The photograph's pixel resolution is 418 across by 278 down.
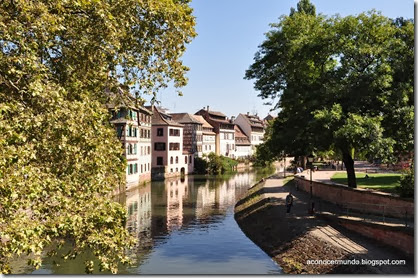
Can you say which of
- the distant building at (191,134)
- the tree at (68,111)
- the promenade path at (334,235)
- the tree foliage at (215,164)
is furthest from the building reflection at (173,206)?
the distant building at (191,134)

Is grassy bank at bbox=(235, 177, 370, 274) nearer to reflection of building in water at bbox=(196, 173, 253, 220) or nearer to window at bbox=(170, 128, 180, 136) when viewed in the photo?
reflection of building in water at bbox=(196, 173, 253, 220)

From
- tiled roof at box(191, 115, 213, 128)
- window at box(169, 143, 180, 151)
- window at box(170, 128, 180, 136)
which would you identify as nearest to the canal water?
window at box(169, 143, 180, 151)

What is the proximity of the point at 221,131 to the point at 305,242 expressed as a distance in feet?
255

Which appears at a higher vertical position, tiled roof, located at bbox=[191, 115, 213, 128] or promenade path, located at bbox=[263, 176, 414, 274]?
tiled roof, located at bbox=[191, 115, 213, 128]

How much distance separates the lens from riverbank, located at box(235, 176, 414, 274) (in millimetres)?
18344

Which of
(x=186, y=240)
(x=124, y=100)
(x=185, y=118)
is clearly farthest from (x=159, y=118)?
(x=124, y=100)

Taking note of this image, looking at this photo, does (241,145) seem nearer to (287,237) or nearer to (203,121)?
(203,121)

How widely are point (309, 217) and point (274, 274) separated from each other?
24.8ft

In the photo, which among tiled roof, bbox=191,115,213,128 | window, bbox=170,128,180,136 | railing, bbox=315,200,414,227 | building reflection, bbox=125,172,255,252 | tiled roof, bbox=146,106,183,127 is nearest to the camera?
railing, bbox=315,200,414,227

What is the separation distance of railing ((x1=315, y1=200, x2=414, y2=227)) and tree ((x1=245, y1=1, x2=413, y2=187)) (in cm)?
249

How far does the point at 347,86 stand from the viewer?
24.9 m

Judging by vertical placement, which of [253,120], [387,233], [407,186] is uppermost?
[253,120]

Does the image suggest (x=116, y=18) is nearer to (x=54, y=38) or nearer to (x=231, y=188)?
(x=54, y=38)

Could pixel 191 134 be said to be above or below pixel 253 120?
below
